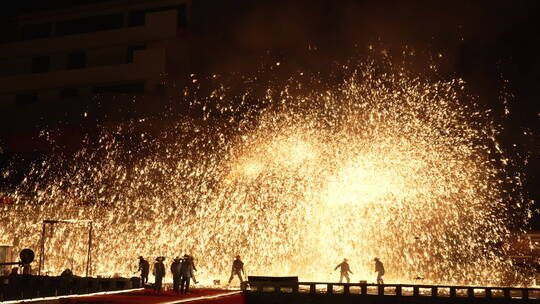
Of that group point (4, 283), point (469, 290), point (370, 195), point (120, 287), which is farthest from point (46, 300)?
point (370, 195)

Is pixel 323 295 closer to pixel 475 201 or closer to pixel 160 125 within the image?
pixel 160 125

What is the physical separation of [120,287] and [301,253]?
33.7ft

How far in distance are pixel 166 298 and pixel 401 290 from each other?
6.49 metres

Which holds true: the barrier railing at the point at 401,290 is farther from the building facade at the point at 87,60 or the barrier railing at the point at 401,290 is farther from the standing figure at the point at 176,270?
the building facade at the point at 87,60

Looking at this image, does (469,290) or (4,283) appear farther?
(4,283)

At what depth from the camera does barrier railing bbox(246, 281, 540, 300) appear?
14.2 metres

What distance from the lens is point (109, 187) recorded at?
2519 centimetres

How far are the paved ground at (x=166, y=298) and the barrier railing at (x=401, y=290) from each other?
1033 mm

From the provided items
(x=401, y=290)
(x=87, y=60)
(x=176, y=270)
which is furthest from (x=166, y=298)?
(x=87, y=60)

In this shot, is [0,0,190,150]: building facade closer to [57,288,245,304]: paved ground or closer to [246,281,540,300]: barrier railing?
[57,288,245,304]: paved ground

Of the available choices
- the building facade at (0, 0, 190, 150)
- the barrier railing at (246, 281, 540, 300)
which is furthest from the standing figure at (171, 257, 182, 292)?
the building facade at (0, 0, 190, 150)

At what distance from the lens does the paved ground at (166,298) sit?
12719mm

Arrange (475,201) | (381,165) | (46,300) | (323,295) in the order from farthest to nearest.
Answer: (475,201) < (381,165) < (323,295) < (46,300)

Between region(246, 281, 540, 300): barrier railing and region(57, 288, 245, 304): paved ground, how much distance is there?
3.39ft
